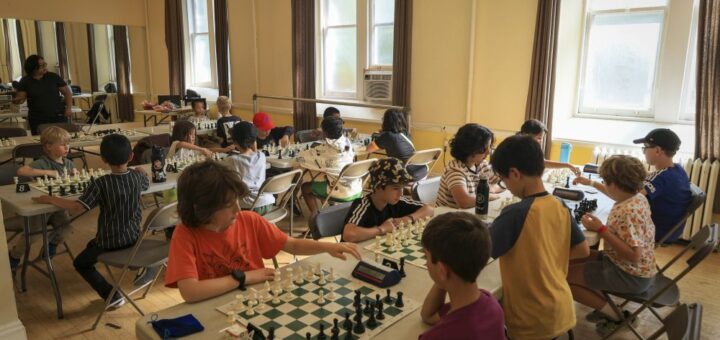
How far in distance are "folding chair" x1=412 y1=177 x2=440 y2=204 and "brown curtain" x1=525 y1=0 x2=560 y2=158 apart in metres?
2.25

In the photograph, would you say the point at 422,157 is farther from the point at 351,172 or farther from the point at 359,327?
the point at 359,327

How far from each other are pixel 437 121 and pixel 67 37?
798cm

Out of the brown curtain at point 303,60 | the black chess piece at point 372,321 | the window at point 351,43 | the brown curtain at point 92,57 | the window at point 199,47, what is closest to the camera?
the black chess piece at point 372,321

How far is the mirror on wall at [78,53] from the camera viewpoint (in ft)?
31.6

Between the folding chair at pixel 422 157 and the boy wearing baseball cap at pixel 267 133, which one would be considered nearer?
the folding chair at pixel 422 157

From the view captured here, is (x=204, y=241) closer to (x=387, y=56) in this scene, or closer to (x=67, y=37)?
(x=387, y=56)

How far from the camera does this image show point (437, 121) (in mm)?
6500

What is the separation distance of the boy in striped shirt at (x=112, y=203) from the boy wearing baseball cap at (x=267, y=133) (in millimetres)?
2529

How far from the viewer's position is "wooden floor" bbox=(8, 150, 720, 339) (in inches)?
130

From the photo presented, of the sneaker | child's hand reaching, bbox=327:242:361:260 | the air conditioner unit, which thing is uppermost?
the air conditioner unit

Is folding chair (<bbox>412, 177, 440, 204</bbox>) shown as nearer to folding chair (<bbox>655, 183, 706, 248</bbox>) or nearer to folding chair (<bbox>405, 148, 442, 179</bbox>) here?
folding chair (<bbox>405, 148, 442, 179</bbox>)

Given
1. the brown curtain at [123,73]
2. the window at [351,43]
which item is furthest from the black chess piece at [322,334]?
the brown curtain at [123,73]

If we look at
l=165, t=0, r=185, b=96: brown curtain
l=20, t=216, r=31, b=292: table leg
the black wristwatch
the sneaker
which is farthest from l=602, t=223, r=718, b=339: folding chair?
l=165, t=0, r=185, b=96: brown curtain

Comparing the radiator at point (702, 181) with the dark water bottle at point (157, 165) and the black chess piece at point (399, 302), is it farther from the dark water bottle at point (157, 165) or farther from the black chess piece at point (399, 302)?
the dark water bottle at point (157, 165)
